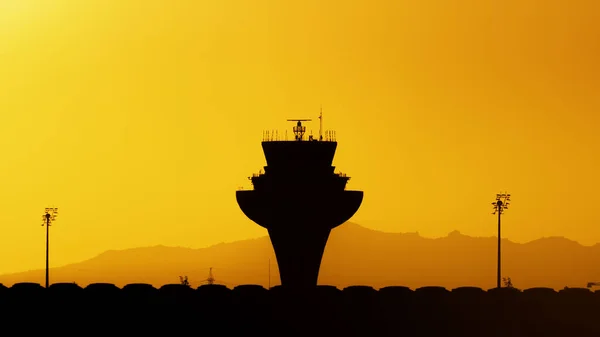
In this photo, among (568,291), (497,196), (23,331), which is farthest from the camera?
(497,196)

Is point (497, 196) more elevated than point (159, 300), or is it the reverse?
point (497, 196)

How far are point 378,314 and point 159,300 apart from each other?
49.9ft

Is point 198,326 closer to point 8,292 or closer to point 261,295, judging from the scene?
point 261,295

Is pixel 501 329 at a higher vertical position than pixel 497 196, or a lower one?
lower

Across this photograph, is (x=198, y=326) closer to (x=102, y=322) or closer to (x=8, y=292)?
(x=102, y=322)

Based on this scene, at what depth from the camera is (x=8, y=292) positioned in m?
104

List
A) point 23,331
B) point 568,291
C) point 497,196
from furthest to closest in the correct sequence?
point 497,196, point 568,291, point 23,331

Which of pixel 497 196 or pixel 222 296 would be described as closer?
pixel 222 296

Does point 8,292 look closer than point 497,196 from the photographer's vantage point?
Yes

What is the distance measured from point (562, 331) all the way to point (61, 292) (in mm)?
34696

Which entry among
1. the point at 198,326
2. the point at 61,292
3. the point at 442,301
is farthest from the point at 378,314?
the point at 61,292

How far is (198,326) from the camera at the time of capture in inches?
4055

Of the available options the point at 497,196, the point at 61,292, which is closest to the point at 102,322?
the point at 61,292

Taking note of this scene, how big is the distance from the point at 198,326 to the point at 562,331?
83.1 feet
